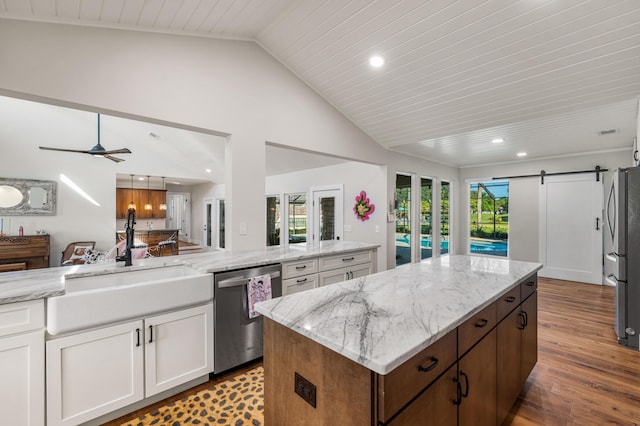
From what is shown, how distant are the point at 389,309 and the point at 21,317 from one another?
6.33 feet

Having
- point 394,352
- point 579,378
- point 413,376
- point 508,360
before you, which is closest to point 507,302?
point 508,360

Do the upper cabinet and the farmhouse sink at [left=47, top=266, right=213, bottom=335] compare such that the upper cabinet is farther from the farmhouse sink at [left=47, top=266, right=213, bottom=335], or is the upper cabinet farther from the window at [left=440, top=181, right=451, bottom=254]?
the window at [left=440, top=181, right=451, bottom=254]

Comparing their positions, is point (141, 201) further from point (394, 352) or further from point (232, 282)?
point (394, 352)

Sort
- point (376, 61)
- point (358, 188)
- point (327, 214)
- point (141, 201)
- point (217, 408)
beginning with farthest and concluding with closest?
point (141, 201) < point (327, 214) < point (358, 188) < point (376, 61) < point (217, 408)

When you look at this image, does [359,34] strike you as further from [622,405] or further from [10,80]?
[622,405]

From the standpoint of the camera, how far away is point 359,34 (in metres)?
2.69

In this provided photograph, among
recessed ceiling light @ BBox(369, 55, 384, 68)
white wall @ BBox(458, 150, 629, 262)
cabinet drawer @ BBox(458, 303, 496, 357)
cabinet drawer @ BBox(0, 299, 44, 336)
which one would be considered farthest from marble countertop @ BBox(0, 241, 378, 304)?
white wall @ BBox(458, 150, 629, 262)

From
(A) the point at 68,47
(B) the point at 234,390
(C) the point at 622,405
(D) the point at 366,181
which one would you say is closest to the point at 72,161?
(A) the point at 68,47

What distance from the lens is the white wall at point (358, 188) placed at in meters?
4.80

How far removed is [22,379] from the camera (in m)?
1.56

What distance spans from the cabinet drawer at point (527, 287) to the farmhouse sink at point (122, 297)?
2.22 m

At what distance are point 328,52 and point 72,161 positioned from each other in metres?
6.59

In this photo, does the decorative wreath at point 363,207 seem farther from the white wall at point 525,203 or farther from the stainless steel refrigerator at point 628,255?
the white wall at point 525,203

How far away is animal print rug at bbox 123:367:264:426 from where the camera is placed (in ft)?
6.11
